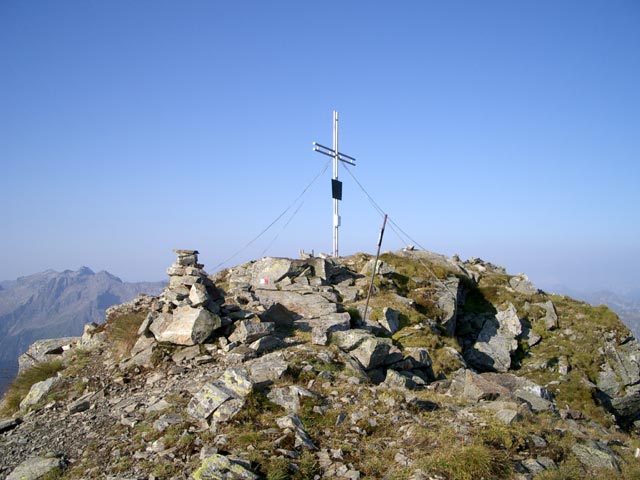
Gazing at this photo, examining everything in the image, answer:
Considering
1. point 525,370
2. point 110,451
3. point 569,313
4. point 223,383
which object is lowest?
point 525,370

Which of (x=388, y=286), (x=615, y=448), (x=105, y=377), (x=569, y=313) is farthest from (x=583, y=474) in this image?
(x=569, y=313)

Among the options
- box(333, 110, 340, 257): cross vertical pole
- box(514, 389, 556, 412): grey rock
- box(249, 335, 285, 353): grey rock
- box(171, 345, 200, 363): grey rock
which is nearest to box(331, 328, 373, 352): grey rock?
box(249, 335, 285, 353): grey rock

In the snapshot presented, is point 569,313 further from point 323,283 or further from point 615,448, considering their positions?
point 615,448

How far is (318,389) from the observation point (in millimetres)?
11344

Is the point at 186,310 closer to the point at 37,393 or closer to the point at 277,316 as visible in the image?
the point at 277,316

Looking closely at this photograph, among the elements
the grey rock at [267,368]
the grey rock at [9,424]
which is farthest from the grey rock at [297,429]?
the grey rock at [9,424]

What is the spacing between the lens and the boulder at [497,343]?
21.8 metres

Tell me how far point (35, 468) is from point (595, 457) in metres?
12.3

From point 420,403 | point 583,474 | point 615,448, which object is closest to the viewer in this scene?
point 583,474

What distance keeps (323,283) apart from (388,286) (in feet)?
14.1

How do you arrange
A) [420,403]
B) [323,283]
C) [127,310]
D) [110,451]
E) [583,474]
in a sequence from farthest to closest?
[323,283], [127,310], [420,403], [110,451], [583,474]

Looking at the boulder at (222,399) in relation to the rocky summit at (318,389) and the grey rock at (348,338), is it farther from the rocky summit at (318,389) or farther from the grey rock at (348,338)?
the grey rock at (348,338)

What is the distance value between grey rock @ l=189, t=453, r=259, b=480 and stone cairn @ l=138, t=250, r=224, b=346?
24.2 feet

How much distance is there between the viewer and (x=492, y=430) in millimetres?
8969
